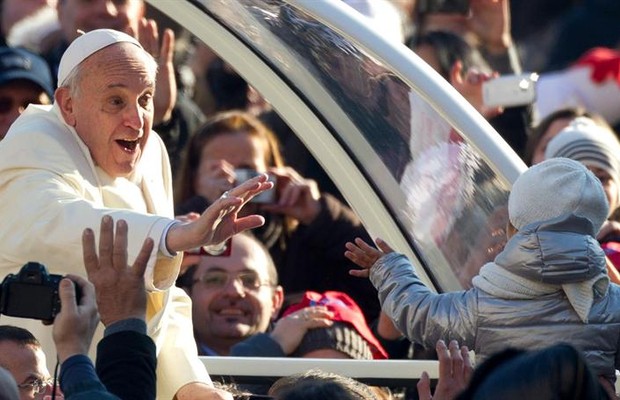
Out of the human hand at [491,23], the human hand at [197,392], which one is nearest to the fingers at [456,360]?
the human hand at [197,392]

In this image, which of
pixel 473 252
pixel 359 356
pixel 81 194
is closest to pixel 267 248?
pixel 359 356

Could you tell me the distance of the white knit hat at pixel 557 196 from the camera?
16.8 feet

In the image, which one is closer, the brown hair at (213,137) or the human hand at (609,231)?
the human hand at (609,231)

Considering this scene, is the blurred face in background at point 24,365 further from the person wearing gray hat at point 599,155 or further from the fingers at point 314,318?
the person wearing gray hat at point 599,155

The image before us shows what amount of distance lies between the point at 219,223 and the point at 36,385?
0.68 meters

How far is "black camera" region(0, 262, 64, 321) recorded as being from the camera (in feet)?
14.4

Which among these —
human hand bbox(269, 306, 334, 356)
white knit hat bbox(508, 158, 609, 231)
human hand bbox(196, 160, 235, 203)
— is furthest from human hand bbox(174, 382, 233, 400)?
human hand bbox(196, 160, 235, 203)

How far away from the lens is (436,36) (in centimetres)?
900

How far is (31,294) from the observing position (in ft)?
14.6

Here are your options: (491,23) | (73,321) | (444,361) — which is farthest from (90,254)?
(491,23)

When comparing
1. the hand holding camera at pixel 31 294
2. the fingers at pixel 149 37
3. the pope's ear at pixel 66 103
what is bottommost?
the fingers at pixel 149 37

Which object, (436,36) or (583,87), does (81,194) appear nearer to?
(436,36)

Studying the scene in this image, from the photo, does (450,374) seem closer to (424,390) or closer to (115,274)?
(424,390)

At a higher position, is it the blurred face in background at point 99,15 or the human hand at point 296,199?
the blurred face in background at point 99,15
